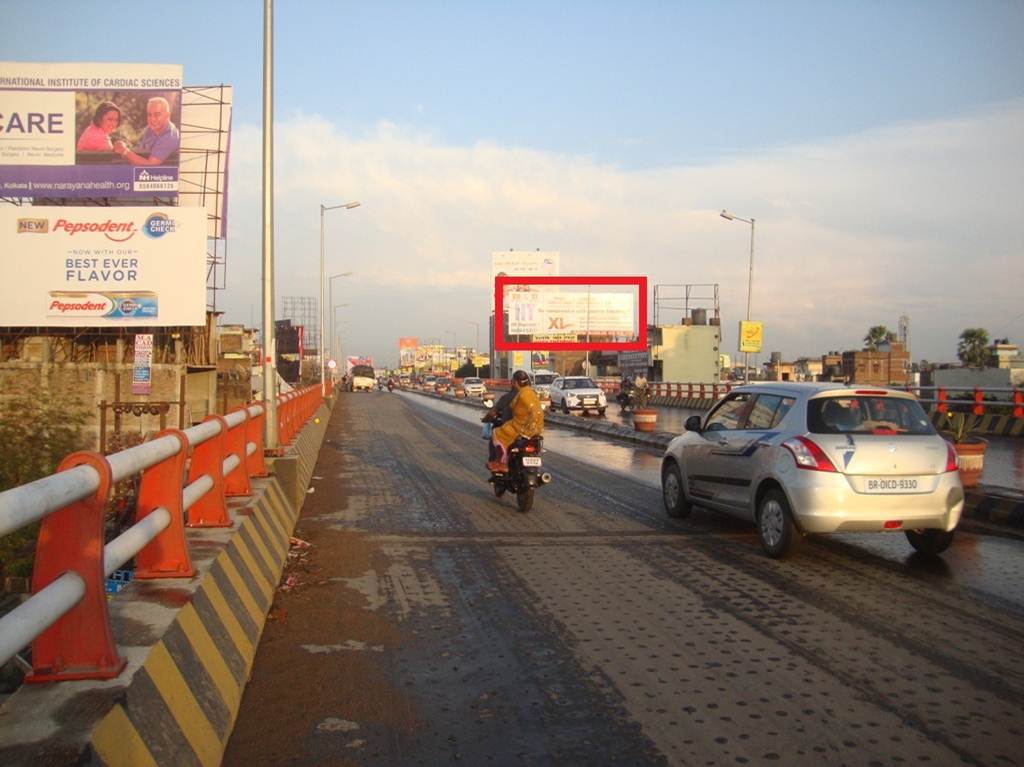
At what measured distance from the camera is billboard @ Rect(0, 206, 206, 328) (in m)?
36.9

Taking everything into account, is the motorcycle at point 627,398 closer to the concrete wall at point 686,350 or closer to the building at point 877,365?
the building at point 877,365

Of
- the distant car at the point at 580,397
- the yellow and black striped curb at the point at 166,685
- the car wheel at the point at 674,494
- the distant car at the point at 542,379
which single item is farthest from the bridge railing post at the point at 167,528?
the distant car at the point at 542,379

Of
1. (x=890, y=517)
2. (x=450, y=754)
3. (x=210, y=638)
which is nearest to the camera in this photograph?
(x=450, y=754)

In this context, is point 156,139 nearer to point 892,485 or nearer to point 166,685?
point 892,485

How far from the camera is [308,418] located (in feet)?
72.8

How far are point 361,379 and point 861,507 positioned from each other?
272ft

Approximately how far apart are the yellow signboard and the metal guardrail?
3965 centimetres

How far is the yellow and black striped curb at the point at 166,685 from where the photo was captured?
2.68 meters

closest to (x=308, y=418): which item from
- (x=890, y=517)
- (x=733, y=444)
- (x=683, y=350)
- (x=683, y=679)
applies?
(x=733, y=444)

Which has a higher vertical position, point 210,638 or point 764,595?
point 210,638

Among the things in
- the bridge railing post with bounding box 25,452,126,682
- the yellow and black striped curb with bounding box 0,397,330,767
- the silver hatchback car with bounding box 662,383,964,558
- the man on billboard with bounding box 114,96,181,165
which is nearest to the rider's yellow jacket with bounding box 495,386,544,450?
the silver hatchback car with bounding box 662,383,964,558

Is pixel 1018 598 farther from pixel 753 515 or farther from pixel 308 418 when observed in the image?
pixel 308 418

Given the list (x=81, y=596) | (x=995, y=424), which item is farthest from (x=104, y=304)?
(x=81, y=596)

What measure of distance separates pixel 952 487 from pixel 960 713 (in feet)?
12.8
